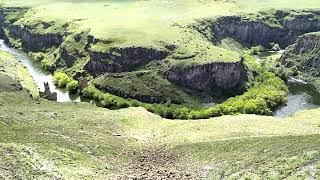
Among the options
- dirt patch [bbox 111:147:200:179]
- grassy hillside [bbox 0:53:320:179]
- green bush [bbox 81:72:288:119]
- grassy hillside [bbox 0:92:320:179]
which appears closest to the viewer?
grassy hillside [bbox 0:53:320:179]

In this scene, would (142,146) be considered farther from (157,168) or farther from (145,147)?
(157,168)

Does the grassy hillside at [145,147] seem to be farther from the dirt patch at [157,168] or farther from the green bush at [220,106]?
the green bush at [220,106]

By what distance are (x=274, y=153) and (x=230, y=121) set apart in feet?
158

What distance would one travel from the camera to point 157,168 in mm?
72562

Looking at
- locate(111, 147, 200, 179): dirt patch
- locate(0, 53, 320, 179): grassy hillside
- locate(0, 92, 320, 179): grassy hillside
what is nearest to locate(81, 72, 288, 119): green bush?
locate(0, 92, 320, 179): grassy hillside

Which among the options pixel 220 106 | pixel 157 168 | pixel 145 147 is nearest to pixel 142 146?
pixel 145 147

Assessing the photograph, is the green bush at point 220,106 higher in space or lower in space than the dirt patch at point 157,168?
lower

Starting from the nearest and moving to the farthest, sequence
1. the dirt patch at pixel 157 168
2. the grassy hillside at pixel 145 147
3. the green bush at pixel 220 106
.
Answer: the grassy hillside at pixel 145 147 → the dirt patch at pixel 157 168 → the green bush at pixel 220 106

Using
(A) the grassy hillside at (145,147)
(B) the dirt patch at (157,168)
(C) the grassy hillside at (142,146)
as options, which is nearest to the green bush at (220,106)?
(C) the grassy hillside at (142,146)

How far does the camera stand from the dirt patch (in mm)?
68500

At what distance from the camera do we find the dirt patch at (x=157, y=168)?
225ft

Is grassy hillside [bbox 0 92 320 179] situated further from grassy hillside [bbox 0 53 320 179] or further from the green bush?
the green bush

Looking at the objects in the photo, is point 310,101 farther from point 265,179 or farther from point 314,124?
point 265,179

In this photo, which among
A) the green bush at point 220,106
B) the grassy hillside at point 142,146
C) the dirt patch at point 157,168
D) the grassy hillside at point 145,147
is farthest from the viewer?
the green bush at point 220,106
